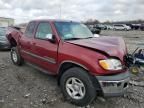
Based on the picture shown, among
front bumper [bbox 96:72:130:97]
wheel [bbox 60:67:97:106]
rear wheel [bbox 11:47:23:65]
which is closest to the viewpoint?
front bumper [bbox 96:72:130:97]

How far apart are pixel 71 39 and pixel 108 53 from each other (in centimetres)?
116

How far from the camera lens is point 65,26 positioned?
199 inches

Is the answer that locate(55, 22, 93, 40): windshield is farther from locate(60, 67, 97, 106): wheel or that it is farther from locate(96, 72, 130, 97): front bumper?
locate(96, 72, 130, 97): front bumper

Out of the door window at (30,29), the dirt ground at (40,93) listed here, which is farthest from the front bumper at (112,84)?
the door window at (30,29)

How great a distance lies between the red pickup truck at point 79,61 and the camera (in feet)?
12.1

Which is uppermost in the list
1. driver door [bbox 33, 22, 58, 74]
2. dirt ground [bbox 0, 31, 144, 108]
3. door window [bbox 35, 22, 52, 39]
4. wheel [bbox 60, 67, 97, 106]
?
door window [bbox 35, 22, 52, 39]

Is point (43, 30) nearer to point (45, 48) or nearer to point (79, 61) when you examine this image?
point (45, 48)

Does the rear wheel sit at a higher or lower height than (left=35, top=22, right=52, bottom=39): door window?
lower

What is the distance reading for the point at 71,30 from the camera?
200 inches

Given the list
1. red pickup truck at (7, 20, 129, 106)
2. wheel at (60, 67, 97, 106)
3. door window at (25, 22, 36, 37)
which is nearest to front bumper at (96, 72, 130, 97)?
red pickup truck at (7, 20, 129, 106)

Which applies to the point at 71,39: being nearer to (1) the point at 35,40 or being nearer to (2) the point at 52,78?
(1) the point at 35,40

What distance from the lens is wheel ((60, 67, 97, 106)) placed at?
381 centimetres

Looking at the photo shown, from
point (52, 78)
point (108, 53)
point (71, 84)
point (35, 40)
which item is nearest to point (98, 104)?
point (71, 84)

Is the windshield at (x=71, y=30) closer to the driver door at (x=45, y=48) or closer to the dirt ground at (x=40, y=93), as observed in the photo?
the driver door at (x=45, y=48)
